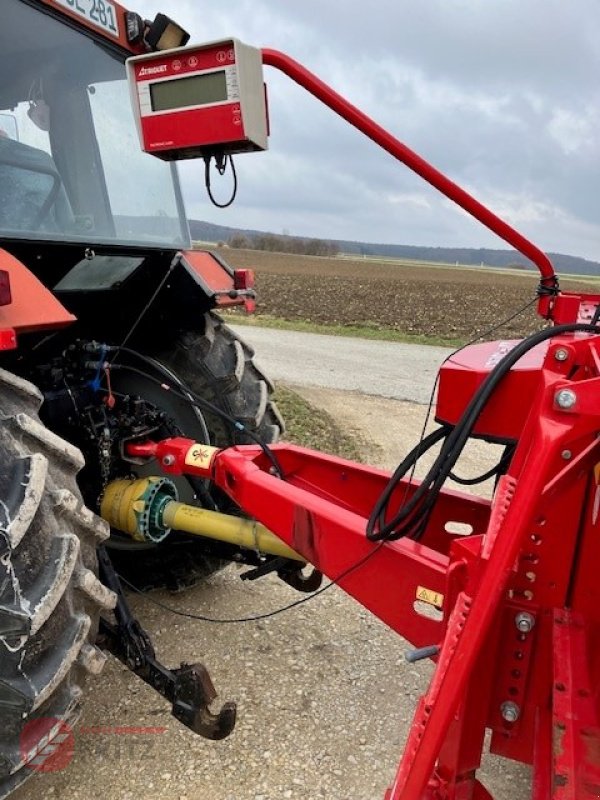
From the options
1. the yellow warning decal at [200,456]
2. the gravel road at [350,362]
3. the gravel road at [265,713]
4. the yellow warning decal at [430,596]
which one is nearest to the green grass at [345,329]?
the gravel road at [350,362]

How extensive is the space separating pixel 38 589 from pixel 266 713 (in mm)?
1109

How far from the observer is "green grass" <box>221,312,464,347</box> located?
40.7 feet

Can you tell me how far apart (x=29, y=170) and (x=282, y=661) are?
1937 millimetres

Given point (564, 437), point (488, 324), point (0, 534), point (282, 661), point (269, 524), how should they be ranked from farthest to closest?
point (488, 324), point (282, 661), point (269, 524), point (0, 534), point (564, 437)

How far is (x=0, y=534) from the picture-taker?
4.99ft

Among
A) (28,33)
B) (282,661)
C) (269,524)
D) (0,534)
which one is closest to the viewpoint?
(0,534)

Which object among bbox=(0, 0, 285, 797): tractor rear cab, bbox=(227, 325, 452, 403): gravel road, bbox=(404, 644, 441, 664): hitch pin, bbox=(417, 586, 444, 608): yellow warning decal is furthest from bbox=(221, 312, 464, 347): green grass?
bbox=(404, 644, 441, 664): hitch pin

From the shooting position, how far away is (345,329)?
13.5 metres

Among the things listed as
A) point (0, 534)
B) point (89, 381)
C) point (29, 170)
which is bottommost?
point (0, 534)

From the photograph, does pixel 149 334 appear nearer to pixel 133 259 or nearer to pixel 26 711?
pixel 133 259

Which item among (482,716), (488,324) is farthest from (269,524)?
(488,324)

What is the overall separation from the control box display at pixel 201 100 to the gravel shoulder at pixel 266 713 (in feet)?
5.79

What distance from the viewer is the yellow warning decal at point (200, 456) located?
7.31 ft

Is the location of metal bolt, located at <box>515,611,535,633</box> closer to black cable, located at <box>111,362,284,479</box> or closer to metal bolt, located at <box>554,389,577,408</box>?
metal bolt, located at <box>554,389,577,408</box>
